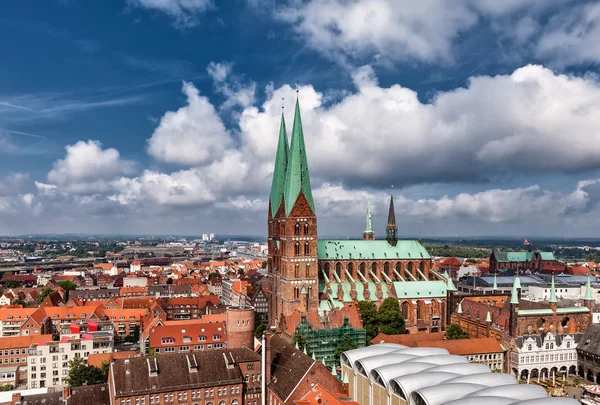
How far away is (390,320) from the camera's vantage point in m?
101

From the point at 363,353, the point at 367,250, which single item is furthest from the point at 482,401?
the point at 367,250

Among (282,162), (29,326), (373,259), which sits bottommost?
(29,326)

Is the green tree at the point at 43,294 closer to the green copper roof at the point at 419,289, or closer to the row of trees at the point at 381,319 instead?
the row of trees at the point at 381,319

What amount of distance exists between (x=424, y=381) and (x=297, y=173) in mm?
53710

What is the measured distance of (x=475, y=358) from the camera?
→ 8306 cm

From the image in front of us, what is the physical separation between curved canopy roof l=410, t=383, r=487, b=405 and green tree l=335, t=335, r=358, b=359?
33.0 meters

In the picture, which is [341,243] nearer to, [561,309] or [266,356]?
[561,309]

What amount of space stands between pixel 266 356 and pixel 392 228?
71.2m

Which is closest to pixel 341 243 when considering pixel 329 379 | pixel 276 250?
pixel 276 250

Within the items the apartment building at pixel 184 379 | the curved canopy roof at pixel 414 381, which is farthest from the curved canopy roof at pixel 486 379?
the apartment building at pixel 184 379

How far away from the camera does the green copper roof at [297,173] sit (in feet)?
331

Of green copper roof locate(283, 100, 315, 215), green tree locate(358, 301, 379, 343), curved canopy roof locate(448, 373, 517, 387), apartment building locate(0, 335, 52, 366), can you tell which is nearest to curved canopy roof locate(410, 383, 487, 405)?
curved canopy roof locate(448, 373, 517, 387)

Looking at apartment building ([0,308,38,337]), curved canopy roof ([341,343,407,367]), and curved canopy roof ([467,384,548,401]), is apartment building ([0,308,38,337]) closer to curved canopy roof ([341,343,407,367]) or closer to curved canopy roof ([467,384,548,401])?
curved canopy roof ([341,343,407,367])

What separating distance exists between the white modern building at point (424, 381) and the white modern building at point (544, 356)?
19635 millimetres
